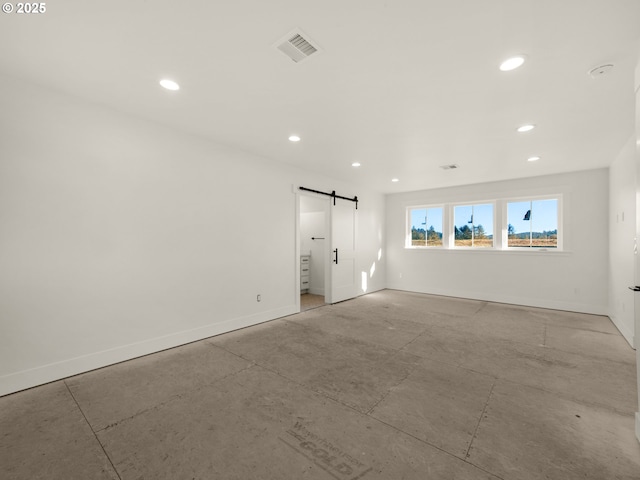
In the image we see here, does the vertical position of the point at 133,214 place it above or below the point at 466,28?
below

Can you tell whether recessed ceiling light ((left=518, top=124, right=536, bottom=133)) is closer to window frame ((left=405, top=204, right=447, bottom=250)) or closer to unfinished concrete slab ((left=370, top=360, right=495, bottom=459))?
unfinished concrete slab ((left=370, top=360, right=495, bottom=459))

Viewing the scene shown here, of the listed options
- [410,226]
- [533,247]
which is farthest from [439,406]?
[410,226]

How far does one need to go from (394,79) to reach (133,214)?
10.1 feet

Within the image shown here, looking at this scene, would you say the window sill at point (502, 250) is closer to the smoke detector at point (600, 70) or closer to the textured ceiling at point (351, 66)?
the textured ceiling at point (351, 66)

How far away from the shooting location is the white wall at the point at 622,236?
3.56 metres

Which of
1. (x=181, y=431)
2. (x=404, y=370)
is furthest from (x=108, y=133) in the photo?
(x=404, y=370)

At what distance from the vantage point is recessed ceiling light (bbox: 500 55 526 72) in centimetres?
207

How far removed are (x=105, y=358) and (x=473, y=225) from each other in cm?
720

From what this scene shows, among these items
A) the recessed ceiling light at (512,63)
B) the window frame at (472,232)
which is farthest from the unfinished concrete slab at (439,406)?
the window frame at (472,232)

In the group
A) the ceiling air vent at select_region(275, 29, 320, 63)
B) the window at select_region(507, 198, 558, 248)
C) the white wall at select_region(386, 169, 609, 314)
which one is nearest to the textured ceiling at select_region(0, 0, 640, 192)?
the ceiling air vent at select_region(275, 29, 320, 63)

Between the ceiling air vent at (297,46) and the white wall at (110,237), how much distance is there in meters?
2.15

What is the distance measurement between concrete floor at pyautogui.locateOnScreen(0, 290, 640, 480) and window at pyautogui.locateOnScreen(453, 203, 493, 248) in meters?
3.07

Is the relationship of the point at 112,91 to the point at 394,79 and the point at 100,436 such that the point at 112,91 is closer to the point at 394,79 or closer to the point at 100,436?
the point at 394,79

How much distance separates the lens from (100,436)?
188cm
